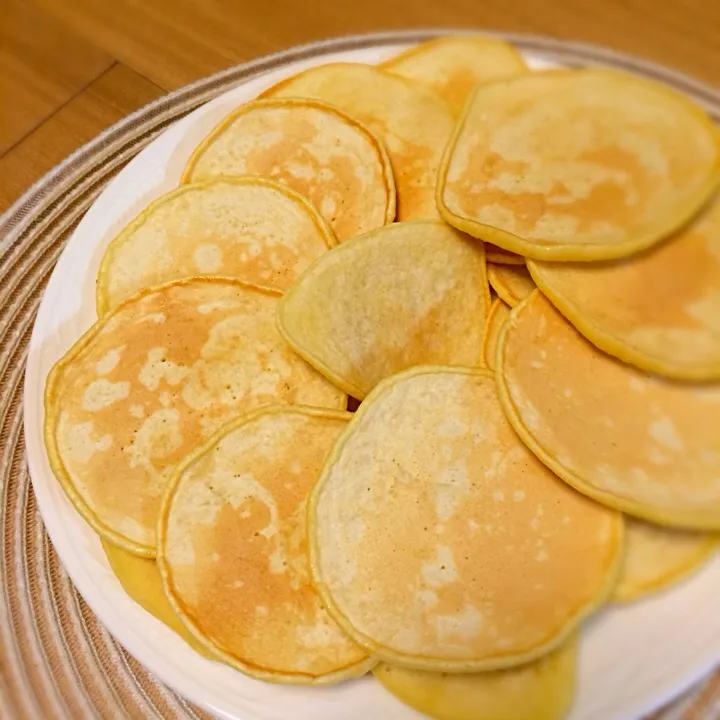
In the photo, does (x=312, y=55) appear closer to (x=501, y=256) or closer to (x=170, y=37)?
(x=170, y=37)

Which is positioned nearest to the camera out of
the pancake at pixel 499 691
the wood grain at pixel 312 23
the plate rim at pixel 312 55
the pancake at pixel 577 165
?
the pancake at pixel 499 691

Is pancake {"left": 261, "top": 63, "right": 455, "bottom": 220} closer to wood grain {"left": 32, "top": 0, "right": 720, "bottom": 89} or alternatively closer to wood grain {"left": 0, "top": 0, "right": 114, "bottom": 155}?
wood grain {"left": 32, "top": 0, "right": 720, "bottom": 89}

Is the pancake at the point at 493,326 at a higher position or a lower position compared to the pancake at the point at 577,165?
lower

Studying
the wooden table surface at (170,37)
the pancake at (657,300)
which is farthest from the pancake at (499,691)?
the wooden table surface at (170,37)

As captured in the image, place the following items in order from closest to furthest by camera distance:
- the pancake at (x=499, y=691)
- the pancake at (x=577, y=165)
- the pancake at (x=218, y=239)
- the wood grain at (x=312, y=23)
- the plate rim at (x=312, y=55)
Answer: the pancake at (x=499, y=691), the pancake at (x=577, y=165), the pancake at (x=218, y=239), the plate rim at (x=312, y=55), the wood grain at (x=312, y=23)

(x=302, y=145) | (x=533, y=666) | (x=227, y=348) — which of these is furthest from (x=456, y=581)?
(x=302, y=145)

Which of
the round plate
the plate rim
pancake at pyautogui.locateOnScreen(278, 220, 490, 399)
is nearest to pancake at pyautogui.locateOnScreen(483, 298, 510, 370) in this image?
pancake at pyautogui.locateOnScreen(278, 220, 490, 399)

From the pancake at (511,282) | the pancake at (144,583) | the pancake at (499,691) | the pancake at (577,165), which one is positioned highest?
the pancake at (577,165)

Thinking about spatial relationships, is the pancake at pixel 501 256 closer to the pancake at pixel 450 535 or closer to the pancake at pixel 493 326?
the pancake at pixel 493 326
